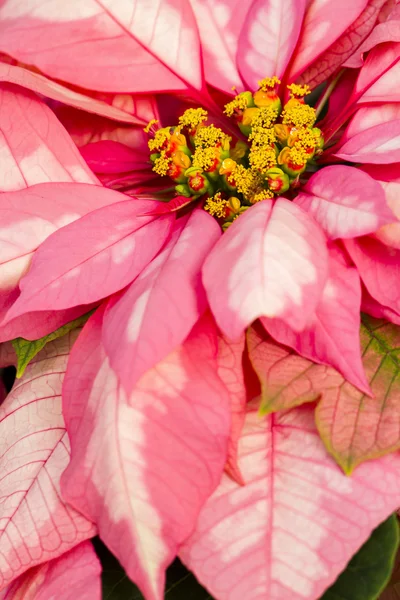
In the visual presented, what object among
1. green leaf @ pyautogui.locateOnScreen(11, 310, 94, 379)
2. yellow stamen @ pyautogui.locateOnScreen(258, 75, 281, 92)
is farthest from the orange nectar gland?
green leaf @ pyautogui.locateOnScreen(11, 310, 94, 379)

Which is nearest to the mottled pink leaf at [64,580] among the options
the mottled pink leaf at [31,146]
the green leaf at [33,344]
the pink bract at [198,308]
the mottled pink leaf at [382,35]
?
the pink bract at [198,308]

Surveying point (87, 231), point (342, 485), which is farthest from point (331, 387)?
point (87, 231)

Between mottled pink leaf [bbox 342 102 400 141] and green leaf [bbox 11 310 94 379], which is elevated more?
mottled pink leaf [bbox 342 102 400 141]

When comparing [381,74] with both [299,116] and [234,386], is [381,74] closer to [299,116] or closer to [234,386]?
[299,116]

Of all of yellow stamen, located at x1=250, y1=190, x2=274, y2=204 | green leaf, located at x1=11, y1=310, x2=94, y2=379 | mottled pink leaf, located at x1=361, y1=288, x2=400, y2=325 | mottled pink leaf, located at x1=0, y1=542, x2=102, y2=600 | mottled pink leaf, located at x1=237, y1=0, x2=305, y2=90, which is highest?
mottled pink leaf, located at x1=237, y1=0, x2=305, y2=90

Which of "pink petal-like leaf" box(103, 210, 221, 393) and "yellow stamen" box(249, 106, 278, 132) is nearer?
"pink petal-like leaf" box(103, 210, 221, 393)

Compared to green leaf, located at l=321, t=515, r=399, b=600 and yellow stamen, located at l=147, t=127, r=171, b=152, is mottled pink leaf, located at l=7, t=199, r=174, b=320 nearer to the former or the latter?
yellow stamen, located at l=147, t=127, r=171, b=152

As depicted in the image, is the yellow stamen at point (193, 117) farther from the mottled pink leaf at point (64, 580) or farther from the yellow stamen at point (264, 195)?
the mottled pink leaf at point (64, 580)
